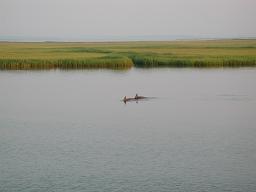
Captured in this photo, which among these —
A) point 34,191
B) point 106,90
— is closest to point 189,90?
point 106,90

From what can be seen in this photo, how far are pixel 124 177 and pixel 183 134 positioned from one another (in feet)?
16.3

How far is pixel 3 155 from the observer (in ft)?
49.5

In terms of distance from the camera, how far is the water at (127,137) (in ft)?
42.3

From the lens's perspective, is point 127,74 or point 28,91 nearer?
point 28,91

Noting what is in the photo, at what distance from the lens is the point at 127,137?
17234 millimetres

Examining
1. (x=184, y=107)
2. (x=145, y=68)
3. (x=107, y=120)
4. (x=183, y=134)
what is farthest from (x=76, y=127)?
(x=145, y=68)

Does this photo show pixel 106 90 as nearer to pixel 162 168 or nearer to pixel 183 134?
pixel 183 134

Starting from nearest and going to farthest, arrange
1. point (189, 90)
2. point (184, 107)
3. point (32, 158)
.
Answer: point (32, 158) → point (184, 107) → point (189, 90)

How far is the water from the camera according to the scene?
12898 mm

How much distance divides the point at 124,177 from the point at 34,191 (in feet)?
7.07

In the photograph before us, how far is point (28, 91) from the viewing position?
Answer: 2855cm

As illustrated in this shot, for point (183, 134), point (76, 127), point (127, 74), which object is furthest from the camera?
point (127, 74)

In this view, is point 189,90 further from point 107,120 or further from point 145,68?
point 145,68

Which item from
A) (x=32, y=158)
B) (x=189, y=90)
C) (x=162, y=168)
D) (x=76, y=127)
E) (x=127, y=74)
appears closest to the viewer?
(x=162, y=168)
